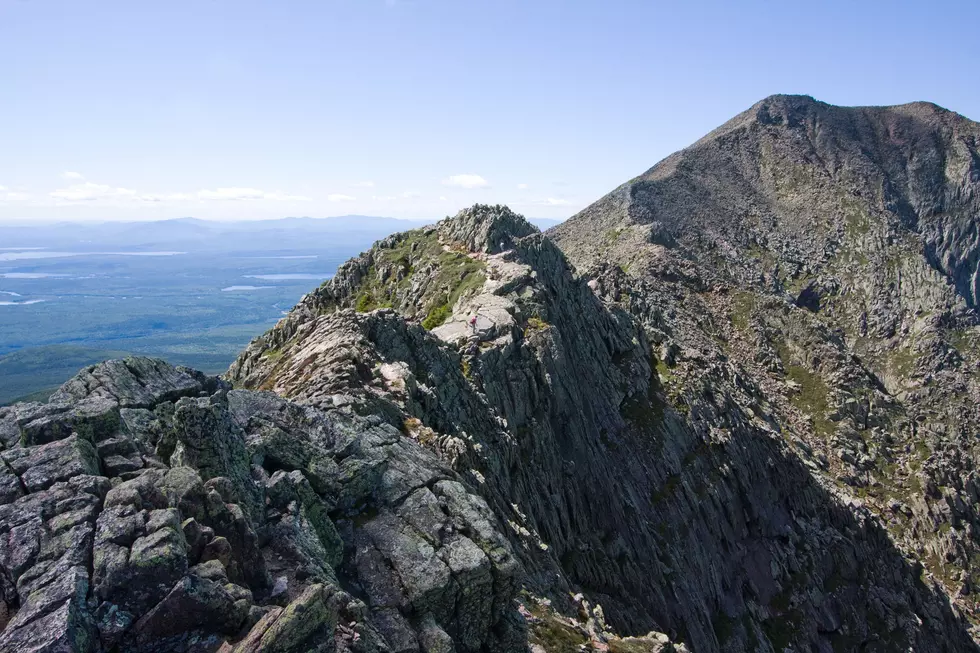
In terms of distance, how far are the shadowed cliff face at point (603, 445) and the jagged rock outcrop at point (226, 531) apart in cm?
653

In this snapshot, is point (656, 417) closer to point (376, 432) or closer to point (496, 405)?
point (496, 405)

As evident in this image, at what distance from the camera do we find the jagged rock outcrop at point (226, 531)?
15.5 meters

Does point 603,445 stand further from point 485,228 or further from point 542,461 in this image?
point 485,228

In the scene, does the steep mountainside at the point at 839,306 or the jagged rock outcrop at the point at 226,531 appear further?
the steep mountainside at the point at 839,306

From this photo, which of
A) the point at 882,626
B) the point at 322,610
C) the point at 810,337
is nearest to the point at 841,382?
the point at 810,337

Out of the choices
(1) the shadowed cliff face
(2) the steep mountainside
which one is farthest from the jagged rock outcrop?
(2) the steep mountainside

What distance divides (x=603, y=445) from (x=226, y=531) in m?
50.5

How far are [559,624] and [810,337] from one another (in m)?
117

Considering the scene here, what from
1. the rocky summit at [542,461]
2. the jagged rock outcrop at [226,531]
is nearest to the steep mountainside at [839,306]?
the rocky summit at [542,461]

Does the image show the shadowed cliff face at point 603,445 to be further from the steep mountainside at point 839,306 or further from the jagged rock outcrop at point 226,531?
the steep mountainside at point 839,306

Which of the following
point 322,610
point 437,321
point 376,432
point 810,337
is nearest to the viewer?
point 322,610

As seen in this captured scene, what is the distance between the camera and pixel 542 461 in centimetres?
5166

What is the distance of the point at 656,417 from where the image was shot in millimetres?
74500

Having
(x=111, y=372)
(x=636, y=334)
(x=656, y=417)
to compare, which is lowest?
(x=656, y=417)
